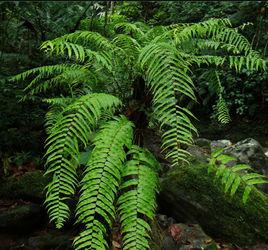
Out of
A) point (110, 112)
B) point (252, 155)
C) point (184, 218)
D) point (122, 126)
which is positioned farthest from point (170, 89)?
point (252, 155)

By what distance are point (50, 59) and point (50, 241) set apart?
2.44m

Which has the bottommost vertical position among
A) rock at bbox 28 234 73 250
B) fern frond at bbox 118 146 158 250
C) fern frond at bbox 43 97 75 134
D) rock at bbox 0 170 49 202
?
rock at bbox 28 234 73 250

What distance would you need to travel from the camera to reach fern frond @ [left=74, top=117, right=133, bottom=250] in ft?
5.68

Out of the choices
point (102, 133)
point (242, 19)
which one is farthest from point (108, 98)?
point (242, 19)

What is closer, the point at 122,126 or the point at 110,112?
the point at 122,126

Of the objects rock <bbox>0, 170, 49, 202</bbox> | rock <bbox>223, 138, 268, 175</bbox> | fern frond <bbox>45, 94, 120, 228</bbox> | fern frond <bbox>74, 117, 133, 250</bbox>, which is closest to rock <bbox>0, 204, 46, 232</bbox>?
rock <bbox>0, 170, 49, 202</bbox>

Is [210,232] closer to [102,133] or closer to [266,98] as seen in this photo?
[102,133]

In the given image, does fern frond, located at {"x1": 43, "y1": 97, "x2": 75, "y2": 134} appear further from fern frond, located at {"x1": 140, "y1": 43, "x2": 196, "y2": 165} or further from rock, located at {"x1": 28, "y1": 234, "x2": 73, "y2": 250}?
rock, located at {"x1": 28, "y1": 234, "x2": 73, "y2": 250}

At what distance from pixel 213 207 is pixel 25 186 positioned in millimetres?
2129

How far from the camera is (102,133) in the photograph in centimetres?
203

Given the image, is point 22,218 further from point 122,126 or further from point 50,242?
point 122,126

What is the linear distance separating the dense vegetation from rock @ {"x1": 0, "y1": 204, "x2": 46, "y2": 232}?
0.40 meters

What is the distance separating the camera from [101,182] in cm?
180

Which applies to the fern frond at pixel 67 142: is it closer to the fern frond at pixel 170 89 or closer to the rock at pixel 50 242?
the fern frond at pixel 170 89
